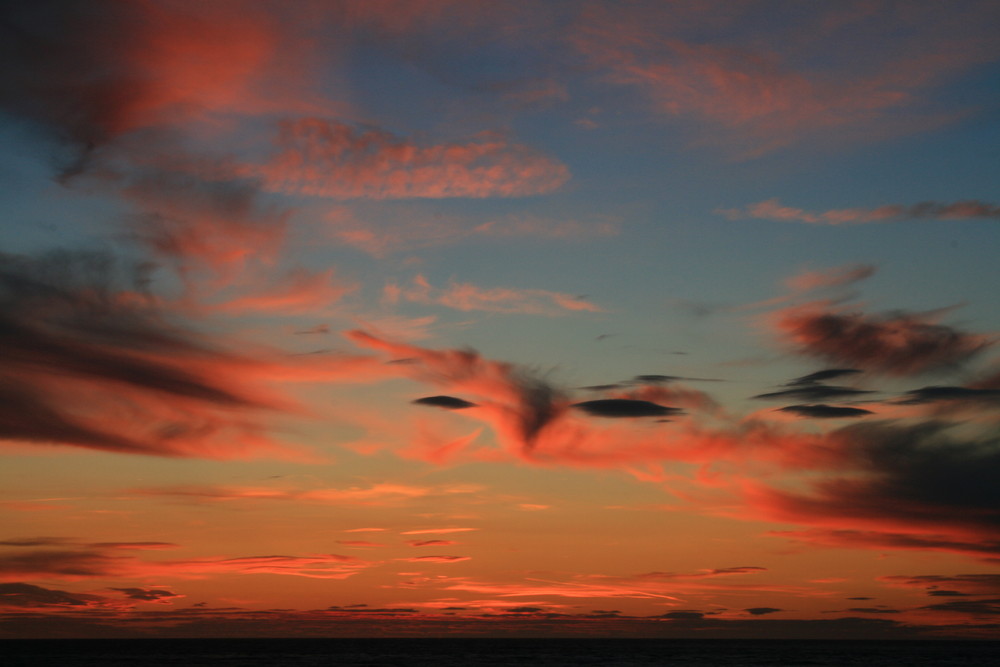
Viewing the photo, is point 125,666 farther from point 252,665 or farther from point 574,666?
point 574,666

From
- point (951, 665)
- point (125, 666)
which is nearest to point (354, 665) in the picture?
point (125, 666)

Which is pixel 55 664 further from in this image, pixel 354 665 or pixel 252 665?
pixel 354 665

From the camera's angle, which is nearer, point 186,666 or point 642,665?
point 186,666

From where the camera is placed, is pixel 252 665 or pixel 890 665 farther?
pixel 890 665

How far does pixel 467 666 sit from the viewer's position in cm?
15638

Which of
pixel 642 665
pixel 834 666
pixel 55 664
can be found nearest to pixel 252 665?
pixel 55 664

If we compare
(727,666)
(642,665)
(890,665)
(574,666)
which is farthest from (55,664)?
(890,665)

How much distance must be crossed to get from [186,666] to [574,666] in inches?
2755

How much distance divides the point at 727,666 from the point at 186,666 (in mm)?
96556

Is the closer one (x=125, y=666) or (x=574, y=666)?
(x=125, y=666)

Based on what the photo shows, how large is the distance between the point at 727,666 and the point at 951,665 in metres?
47.6

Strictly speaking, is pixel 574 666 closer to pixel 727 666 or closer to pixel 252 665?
pixel 727 666

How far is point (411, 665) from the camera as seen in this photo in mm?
154750

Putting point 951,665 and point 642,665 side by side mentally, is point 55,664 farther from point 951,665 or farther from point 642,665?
point 951,665
